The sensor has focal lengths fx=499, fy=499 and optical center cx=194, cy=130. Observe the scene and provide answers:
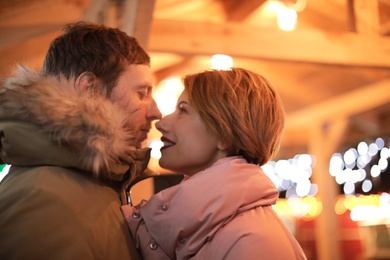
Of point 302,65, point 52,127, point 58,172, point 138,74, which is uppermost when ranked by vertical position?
point 302,65

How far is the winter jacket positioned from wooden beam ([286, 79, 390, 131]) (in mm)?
4558

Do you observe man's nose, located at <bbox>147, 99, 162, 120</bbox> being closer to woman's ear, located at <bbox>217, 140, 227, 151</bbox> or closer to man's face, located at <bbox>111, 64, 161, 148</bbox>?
man's face, located at <bbox>111, 64, 161, 148</bbox>

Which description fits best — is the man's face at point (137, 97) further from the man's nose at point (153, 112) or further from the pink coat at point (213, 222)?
the pink coat at point (213, 222)

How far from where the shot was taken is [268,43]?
349cm

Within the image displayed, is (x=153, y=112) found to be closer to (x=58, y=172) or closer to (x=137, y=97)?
(x=137, y=97)

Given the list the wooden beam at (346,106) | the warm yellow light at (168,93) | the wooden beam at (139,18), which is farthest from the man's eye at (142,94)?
the wooden beam at (346,106)

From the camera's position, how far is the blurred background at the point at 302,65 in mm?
3295

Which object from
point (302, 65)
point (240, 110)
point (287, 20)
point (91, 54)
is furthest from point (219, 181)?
point (302, 65)

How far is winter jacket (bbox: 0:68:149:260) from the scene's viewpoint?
1.02m

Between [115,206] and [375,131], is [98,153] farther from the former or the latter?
[375,131]

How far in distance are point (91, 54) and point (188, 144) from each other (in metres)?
0.36

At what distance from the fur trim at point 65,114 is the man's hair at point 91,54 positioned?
16 cm

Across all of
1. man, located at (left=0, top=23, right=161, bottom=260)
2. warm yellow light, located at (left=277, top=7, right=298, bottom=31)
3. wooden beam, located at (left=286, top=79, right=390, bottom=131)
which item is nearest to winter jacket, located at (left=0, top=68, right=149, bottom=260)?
man, located at (left=0, top=23, right=161, bottom=260)

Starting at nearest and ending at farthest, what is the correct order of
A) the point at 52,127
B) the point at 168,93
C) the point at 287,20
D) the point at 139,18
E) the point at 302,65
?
the point at 52,127 → the point at 139,18 → the point at 287,20 → the point at 168,93 → the point at 302,65
